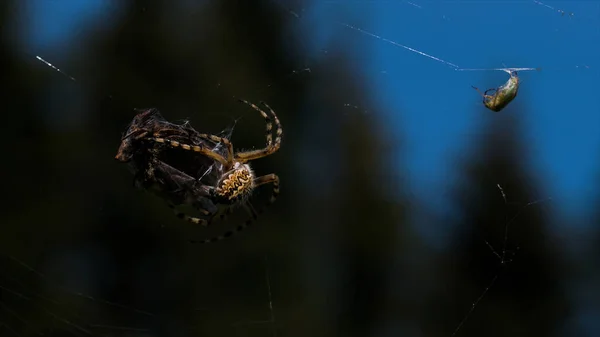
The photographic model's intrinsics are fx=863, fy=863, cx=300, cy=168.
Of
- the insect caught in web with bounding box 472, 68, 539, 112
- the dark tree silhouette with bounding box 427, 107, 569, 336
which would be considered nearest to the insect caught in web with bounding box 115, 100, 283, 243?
the insect caught in web with bounding box 472, 68, 539, 112

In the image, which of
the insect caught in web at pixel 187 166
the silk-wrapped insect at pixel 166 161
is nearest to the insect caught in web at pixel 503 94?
the insect caught in web at pixel 187 166

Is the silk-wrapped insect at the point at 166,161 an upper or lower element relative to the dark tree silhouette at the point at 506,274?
upper

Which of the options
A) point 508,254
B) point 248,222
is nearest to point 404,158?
point 508,254

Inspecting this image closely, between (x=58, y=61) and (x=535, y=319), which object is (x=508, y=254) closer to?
(x=535, y=319)

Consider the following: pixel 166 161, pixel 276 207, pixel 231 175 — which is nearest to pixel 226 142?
pixel 231 175

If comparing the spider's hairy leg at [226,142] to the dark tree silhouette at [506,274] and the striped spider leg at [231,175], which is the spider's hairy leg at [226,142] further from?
the dark tree silhouette at [506,274]

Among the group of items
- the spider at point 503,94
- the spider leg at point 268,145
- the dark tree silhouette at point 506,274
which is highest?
the spider at point 503,94

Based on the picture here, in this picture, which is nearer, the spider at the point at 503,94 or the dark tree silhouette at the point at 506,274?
the spider at the point at 503,94

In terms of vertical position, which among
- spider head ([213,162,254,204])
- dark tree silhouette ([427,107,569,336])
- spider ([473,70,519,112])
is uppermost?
spider ([473,70,519,112])

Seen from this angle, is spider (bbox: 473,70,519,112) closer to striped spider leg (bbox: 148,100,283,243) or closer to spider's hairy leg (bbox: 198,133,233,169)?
striped spider leg (bbox: 148,100,283,243)
